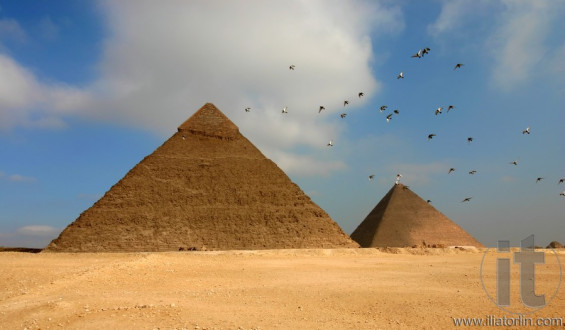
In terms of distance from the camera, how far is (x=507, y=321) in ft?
22.3

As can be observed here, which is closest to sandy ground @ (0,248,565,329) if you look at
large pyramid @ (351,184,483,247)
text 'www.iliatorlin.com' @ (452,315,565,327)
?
text 'www.iliatorlin.com' @ (452,315,565,327)

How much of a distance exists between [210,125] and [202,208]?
1103 centimetres

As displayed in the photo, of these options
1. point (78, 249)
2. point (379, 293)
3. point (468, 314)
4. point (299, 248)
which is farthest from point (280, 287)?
point (78, 249)

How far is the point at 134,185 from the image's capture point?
37.2 meters

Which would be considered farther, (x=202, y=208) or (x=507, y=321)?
(x=202, y=208)

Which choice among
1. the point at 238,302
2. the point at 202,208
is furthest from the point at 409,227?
the point at 238,302

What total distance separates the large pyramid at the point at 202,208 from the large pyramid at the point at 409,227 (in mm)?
6125

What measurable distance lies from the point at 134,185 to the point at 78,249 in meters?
7.56

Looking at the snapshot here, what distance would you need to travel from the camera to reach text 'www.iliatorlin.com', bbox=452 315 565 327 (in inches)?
260

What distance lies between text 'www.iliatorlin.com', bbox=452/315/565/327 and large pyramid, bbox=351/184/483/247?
33.0 meters

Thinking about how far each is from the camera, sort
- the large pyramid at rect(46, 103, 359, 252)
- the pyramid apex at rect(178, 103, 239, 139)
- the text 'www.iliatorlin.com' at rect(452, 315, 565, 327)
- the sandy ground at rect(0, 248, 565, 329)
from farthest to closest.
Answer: the pyramid apex at rect(178, 103, 239, 139) → the large pyramid at rect(46, 103, 359, 252) → the sandy ground at rect(0, 248, 565, 329) → the text 'www.iliatorlin.com' at rect(452, 315, 565, 327)

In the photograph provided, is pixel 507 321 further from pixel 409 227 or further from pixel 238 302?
pixel 409 227

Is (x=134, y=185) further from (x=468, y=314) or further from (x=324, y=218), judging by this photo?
(x=468, y=314)

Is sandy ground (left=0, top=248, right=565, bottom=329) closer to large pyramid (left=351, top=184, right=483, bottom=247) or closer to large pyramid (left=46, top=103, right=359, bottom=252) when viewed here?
large pyramid (left=46, top=103, right=359, bottom=252)
